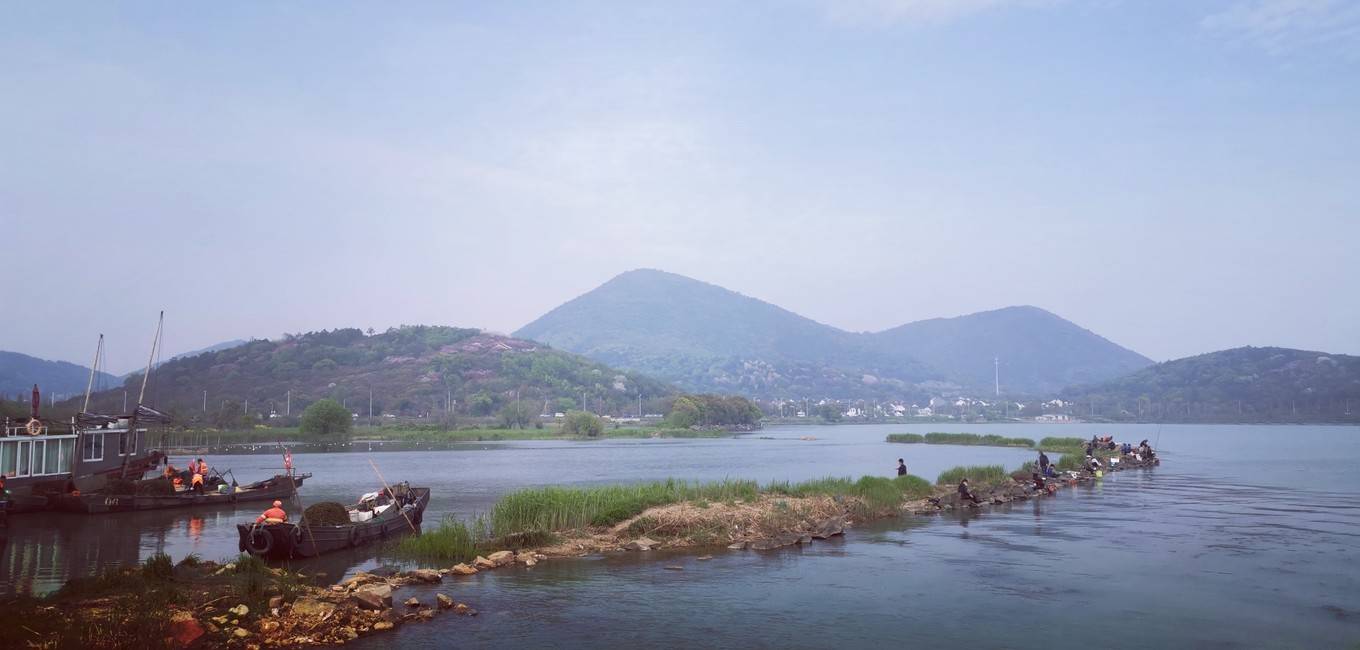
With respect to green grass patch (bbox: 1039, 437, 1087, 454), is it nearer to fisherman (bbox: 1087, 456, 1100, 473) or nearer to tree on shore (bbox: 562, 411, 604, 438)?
fisherman (bbox: 1087, 456, 1100, 473)

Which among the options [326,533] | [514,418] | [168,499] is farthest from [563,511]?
[514,418]

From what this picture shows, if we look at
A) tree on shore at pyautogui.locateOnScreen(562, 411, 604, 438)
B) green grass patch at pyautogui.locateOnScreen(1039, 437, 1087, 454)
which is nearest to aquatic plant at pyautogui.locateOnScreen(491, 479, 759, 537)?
green grass patch at pyautogui.locateOnScreen(1039, 437, 1087, 454)

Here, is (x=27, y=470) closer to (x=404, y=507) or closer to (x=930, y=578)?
(x=404, y=507)

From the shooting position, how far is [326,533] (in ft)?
87.3

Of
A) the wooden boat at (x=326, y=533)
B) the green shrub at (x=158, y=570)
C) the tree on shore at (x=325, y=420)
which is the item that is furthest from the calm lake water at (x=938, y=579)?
the tree on shore at (x=325, y=420)

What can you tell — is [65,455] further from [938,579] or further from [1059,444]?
[1059,444]

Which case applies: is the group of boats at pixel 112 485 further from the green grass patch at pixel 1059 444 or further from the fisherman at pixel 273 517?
the green grass patch at pixel 1059 444

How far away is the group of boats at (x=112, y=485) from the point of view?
31273 mm

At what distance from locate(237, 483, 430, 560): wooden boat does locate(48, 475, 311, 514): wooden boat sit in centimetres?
1038

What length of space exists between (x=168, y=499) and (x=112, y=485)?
3.09 meters

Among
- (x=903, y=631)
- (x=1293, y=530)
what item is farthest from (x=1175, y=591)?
(x=1293, y=530)

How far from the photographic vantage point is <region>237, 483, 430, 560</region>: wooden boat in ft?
82.0

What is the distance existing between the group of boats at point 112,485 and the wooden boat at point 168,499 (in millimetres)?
40

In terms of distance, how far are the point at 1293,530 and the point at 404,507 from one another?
113 feet
